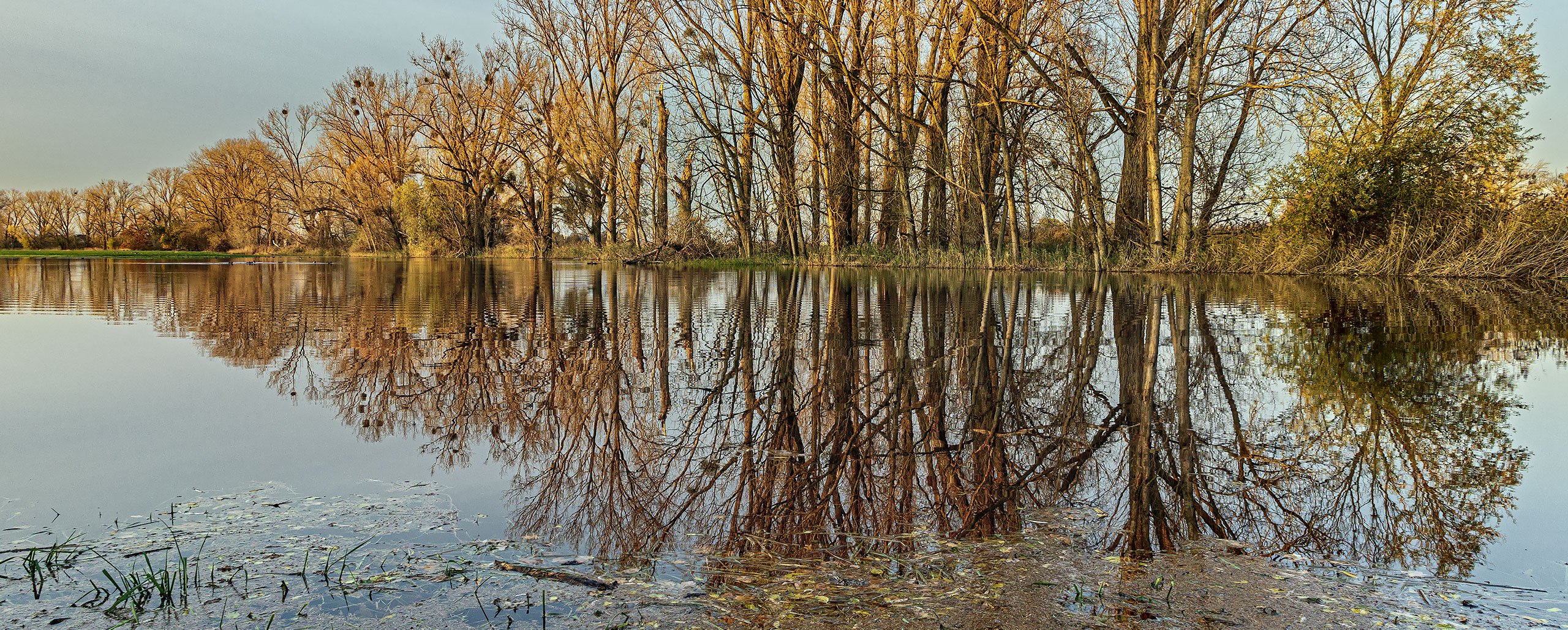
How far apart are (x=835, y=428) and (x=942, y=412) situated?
704 mm

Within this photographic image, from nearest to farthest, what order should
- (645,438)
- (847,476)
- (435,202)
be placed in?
(847,476), (645,438), (435,202)

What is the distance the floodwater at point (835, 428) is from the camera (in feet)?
9.77

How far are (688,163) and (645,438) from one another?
23.6 meters

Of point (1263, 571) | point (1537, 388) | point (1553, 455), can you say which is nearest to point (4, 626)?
point (1263, 571)

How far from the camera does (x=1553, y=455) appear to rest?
12.6 ft

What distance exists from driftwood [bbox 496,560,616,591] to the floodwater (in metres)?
0.17

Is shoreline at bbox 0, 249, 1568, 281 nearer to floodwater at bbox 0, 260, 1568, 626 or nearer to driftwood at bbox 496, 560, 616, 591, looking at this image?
floodwater at bbox 0, 260, 1568, 626

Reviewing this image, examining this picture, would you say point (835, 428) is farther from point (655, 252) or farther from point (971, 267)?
point (655, 252)

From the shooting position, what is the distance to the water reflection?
9.93 ft

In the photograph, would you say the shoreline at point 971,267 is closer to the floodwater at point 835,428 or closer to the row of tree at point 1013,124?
the row of tree at point 1013,124

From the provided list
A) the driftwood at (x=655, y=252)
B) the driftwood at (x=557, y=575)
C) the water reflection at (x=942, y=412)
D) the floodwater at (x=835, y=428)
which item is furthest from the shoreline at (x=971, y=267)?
the driftwood at (x=557, y=575)

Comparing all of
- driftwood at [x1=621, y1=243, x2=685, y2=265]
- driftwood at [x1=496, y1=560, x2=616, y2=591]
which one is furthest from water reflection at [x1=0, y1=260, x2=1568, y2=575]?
driftwood at [x1=621, y1=243, x2=685, y2=265]

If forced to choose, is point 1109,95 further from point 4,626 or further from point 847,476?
point 4,626

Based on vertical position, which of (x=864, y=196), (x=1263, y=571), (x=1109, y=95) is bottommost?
(x=1263, y=571)
